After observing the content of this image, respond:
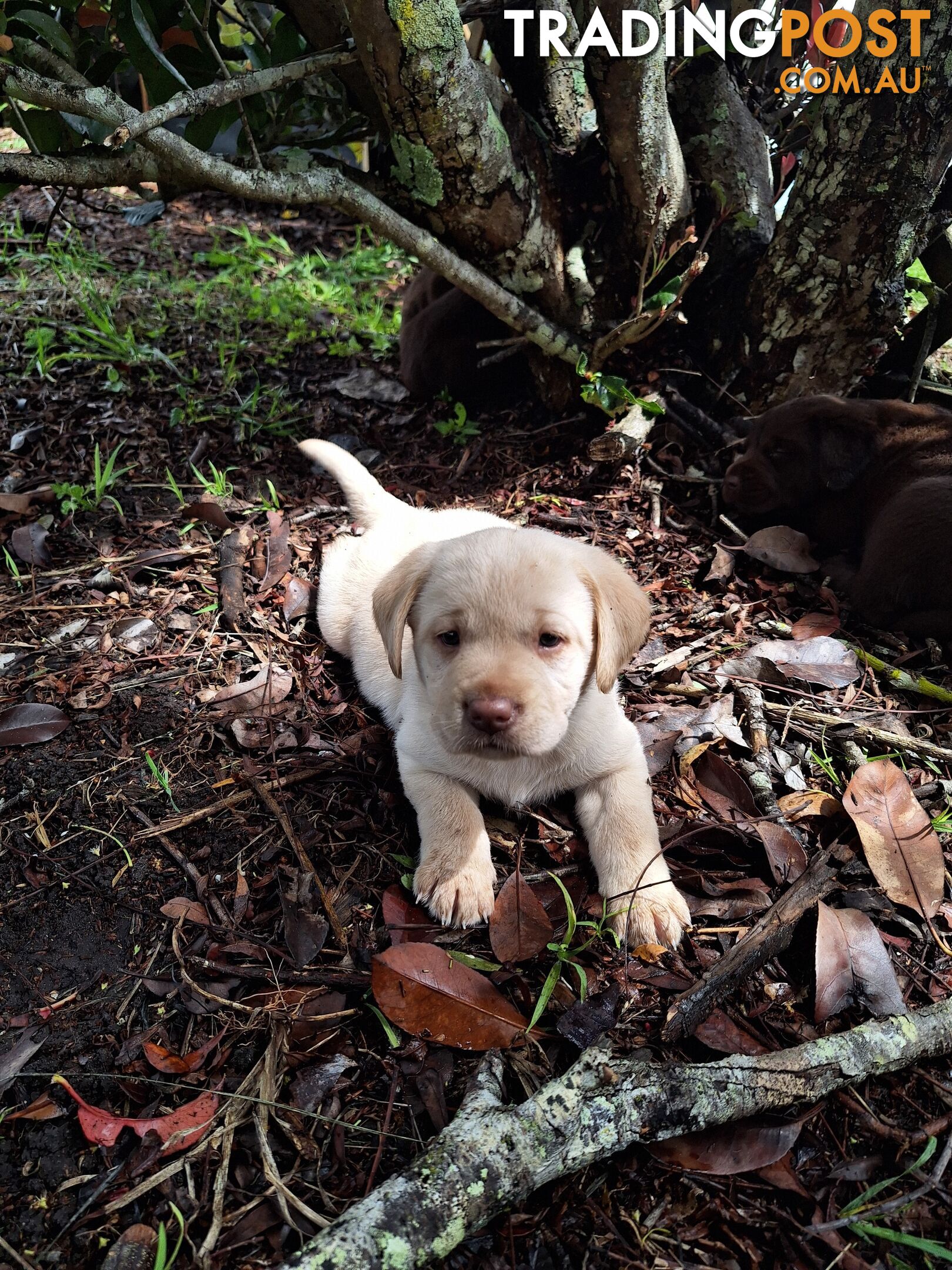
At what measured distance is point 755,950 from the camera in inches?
87.9

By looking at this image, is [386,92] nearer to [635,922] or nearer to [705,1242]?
[635,922]

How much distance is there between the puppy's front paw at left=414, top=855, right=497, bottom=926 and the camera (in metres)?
2.39

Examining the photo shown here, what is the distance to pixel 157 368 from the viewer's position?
16.5 ft

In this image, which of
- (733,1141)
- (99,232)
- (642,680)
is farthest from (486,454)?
(99,232)

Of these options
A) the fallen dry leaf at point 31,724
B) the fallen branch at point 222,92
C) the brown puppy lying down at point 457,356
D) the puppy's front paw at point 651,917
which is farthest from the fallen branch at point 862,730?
the fallen branch at point 222,92

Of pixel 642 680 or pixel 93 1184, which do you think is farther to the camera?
pixel 642 680

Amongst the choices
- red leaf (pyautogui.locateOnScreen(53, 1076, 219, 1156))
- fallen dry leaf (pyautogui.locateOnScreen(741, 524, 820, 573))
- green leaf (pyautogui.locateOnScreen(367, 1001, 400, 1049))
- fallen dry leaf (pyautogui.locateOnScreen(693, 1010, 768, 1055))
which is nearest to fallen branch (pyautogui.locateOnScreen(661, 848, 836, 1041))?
fallen dry leaf (pyautogui.locateOnScreen(693, 1010, 768, 1055))

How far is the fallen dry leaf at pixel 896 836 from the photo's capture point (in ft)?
7.98

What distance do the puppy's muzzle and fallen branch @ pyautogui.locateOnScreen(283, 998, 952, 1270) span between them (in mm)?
793

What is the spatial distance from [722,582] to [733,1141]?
2.33m

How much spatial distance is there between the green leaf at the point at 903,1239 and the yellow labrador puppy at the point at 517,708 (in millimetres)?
751

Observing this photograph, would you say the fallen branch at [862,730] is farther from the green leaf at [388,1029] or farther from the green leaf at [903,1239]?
the green leaf at [388,1029]

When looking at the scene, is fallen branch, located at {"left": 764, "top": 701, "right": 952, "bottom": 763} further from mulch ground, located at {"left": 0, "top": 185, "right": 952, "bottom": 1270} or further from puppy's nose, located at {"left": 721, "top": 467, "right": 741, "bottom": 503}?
puppy's nose, located at {"left": 721, "top": 467, "right": 741, "bottom": 503}

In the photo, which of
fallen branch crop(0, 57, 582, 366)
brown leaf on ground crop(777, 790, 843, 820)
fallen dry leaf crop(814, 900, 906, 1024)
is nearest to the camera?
fallen dry leaf crop(814, 900, 906, 1024)
